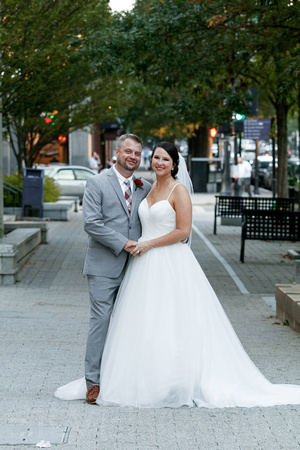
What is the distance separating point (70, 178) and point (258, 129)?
23.1 ft

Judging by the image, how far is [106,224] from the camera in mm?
5613

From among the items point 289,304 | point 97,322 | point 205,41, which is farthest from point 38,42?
point 97,322

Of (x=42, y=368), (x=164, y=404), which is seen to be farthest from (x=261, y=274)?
(x=164, y=404)

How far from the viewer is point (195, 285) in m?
5.74

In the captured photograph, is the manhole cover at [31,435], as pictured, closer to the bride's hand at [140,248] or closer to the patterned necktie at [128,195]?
the bride's hand at [140,248]

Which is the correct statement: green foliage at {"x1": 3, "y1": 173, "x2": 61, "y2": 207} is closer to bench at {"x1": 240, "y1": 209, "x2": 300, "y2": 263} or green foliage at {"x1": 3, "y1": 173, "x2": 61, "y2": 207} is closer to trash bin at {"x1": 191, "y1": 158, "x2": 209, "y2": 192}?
bench at {"x1": 240, "y1": 209, "x2": 300, "y2": 263}

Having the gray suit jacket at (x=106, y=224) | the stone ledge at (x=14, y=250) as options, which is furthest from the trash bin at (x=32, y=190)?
the gray suit jacket at (x=106, y=224)

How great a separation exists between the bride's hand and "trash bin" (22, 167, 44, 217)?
15.2m

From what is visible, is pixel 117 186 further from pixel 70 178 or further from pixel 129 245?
pixel 70 178

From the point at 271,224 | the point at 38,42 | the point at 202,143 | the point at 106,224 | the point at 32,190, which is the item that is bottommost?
the point at 271,224

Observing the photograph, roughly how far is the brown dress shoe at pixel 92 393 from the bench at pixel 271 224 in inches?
369

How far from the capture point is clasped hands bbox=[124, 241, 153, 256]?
5.57 metres

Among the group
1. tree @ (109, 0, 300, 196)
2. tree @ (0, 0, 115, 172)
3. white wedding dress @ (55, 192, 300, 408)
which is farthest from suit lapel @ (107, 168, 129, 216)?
tree @ (109, 0, 300, 196)

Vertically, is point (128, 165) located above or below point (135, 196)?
above
